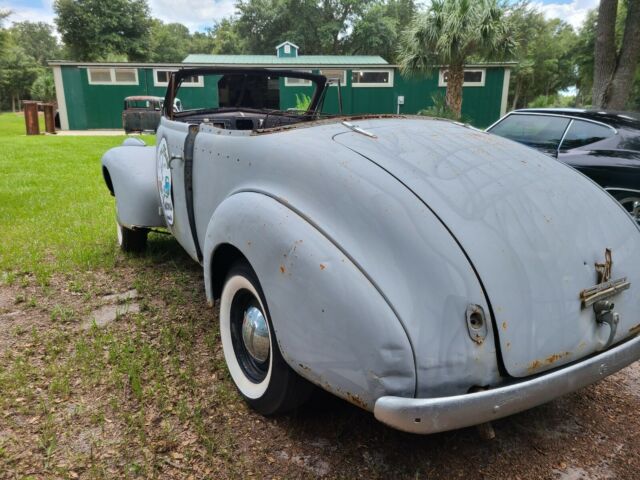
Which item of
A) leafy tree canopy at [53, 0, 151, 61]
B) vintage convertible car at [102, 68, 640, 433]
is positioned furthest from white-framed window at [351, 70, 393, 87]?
leafy tree canopy at [53, 0, 151, 61]

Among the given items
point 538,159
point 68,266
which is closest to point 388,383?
point 538,159

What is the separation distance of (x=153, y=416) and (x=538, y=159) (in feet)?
6.98

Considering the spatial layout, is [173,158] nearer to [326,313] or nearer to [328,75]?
Answer: [326,313]

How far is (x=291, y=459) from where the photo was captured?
1.91 meters

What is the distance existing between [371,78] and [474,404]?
2215 cm

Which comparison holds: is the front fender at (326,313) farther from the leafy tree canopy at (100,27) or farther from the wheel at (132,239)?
the leafy tree canopy at (100,27)

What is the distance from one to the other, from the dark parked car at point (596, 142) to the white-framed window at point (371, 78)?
17.3m

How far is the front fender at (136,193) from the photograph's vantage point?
3637mm

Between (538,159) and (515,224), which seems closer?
(515,224)

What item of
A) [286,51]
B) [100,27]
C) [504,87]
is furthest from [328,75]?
[100,27]

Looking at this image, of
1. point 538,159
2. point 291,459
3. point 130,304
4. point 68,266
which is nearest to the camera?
point 291,459

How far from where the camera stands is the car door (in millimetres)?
2846

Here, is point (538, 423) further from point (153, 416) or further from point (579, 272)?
point (153, 416)

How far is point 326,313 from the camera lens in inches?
61.7
